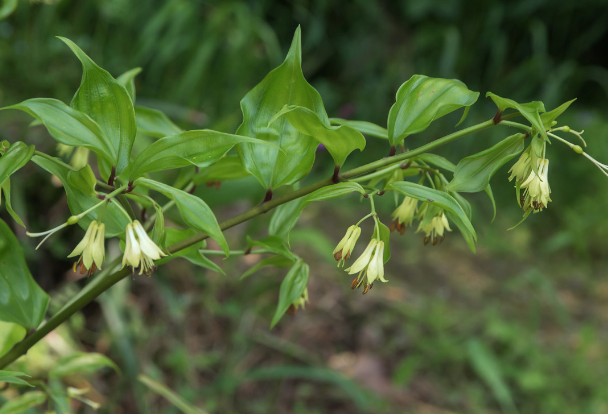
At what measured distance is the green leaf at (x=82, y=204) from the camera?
461mm

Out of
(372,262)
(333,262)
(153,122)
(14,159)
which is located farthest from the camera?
(333,262)

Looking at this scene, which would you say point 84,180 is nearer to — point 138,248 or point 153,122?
point 138,248

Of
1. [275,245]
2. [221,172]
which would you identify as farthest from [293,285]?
[221,172]

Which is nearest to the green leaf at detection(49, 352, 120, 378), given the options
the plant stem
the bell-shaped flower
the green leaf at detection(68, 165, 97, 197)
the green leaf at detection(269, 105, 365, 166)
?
the plant stem

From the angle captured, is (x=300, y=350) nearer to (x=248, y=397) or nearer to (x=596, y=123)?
(x=248, y=397)

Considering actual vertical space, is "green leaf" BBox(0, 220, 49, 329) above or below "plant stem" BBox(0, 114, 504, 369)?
below

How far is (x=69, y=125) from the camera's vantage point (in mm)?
448

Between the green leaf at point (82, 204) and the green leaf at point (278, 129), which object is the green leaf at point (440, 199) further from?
the green leaf at point (82, 204)

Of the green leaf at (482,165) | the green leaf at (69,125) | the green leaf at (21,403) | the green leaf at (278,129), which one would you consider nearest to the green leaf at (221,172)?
the green leaf at (278,129)

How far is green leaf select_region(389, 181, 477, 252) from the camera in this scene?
1.53 feet

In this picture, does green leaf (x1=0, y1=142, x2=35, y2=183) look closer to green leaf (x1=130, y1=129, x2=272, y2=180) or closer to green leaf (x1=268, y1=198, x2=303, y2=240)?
green leaf (x1=130, y1=129, x2=272, y2=180)

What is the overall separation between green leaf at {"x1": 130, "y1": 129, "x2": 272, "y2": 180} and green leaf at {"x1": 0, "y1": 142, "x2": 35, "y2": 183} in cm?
9

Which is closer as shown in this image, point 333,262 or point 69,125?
point 69,125

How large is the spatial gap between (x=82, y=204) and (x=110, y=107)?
10cm
